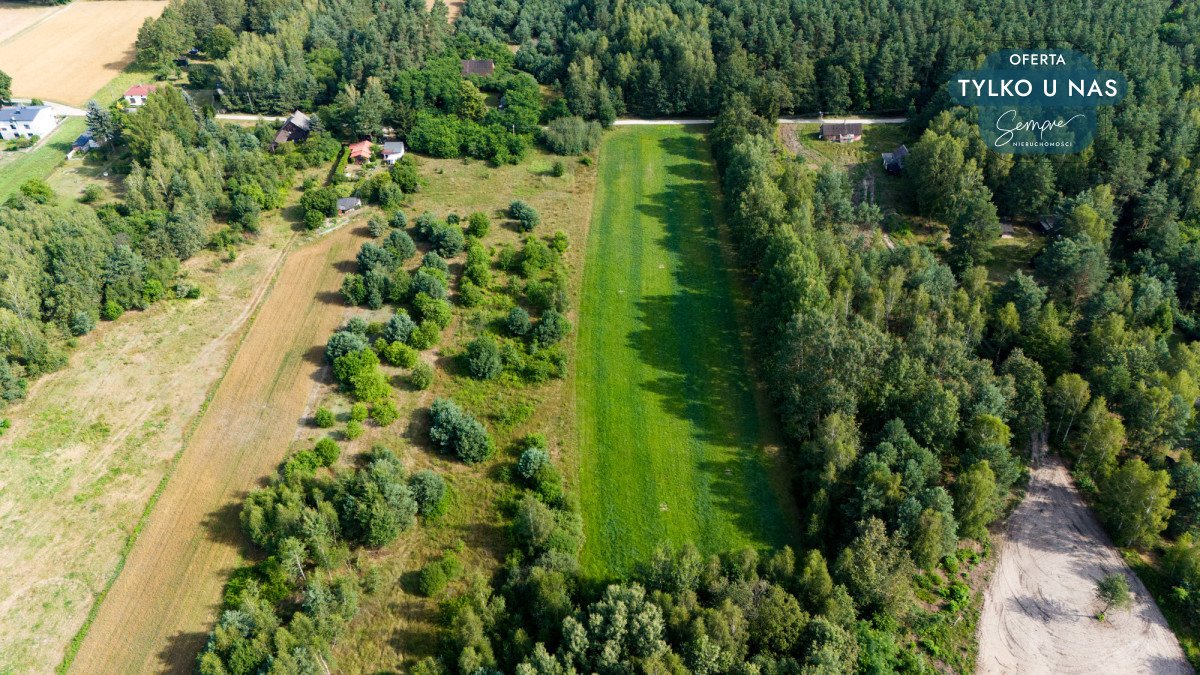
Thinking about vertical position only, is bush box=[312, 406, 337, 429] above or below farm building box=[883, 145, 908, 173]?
below

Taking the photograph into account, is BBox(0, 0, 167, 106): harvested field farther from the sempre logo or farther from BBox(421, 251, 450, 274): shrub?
the sempre logo

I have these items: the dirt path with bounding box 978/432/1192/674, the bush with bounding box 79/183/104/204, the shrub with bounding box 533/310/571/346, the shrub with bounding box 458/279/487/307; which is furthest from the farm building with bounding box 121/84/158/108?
the dirt path with bounding box 978/432/1192/674

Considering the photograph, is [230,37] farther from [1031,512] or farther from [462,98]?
[1031,512]

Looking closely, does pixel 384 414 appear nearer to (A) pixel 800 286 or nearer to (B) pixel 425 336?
(B) pixel 425 336

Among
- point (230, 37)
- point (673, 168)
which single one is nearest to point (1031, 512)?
point (673, 168)

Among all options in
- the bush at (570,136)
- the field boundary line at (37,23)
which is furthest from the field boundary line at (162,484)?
the field boundary line at (37,23)

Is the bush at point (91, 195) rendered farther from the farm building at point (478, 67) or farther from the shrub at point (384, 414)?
the shrub at point (384, 414)
